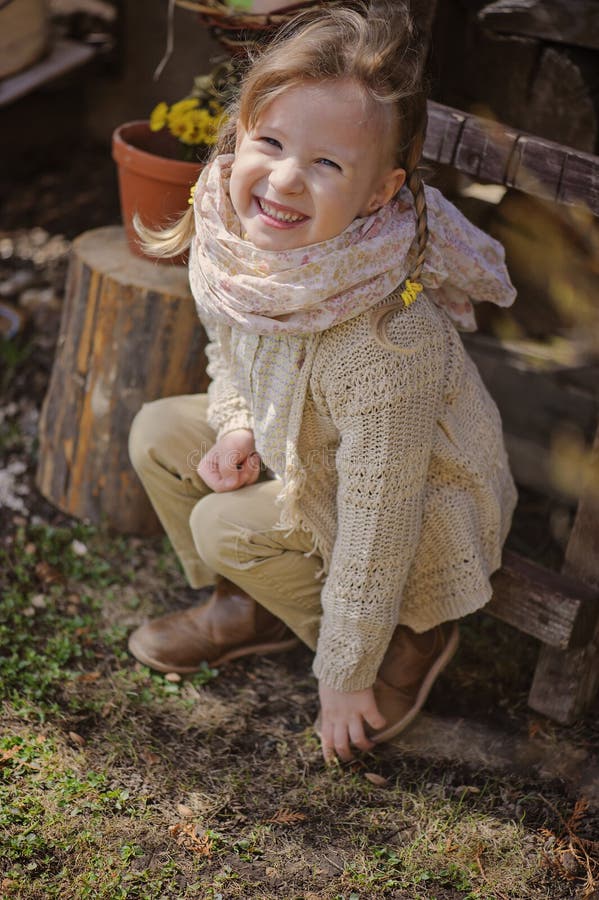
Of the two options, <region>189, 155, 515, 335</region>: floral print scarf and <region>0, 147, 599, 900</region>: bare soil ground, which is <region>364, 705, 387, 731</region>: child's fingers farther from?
<region>189, 155, 515, 335</region>: floral print scarf

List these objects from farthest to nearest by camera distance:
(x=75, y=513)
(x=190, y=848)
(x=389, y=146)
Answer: (x=75, y=513) < (x=190, y=848) < (x=389, y=146)

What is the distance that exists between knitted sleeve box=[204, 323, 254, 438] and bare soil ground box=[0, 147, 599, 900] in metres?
0.63

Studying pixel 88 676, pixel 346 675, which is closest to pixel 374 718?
pixel 346 675

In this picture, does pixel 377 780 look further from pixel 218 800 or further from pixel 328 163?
pixel 328 163

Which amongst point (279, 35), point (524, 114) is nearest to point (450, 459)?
point (279, 35)

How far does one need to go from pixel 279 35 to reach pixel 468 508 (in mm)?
1028

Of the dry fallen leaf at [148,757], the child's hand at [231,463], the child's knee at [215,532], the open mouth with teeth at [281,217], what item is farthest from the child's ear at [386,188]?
the dry fallen leaf at [148,757]

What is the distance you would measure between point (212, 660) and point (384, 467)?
807mm

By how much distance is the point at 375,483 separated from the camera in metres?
1.95

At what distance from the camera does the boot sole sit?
2.42m

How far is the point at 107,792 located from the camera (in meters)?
2.07

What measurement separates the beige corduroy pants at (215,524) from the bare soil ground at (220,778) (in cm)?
27

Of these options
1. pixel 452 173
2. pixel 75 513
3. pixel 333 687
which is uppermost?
pixel 452 173

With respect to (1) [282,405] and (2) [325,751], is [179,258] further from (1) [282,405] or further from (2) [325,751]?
(2) [325,751]
